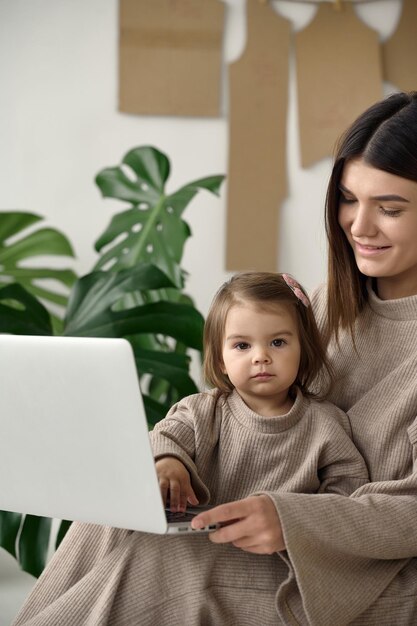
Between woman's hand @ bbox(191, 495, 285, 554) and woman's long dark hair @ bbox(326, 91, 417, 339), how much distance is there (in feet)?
1.64

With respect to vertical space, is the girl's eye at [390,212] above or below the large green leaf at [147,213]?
above

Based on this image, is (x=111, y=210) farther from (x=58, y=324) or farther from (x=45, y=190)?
(x=58, y=324)

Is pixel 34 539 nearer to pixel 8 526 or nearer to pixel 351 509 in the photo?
pixel 8 526

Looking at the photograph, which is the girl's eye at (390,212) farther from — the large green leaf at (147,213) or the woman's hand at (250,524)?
the large green leaf at (147,213)

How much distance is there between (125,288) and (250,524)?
4.14 ft

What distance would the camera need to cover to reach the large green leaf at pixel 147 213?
2.78 meters

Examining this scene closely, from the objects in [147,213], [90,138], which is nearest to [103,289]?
[147,213]

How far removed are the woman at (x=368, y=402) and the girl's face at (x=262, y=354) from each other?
0.45ft

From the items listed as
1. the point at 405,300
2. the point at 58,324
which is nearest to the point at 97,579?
the point at 405,300

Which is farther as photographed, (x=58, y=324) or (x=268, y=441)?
(x=58, y=324)

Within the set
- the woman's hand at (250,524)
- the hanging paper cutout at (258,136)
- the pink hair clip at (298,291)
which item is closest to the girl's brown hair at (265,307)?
the pink hair clip at (298,291)

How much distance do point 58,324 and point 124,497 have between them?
69.1 inches

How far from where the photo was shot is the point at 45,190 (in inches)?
123

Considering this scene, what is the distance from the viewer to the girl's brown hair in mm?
1511
